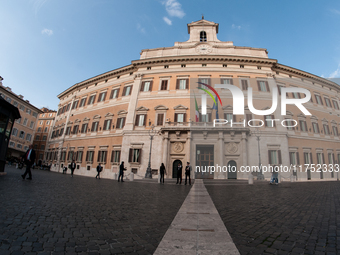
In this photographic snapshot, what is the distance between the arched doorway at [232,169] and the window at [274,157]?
3941 millimetres

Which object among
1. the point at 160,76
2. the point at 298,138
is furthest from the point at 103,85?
the point at 298,138

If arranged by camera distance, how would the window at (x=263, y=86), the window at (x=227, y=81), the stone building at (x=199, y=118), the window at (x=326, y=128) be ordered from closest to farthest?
the stone building at (x=199, y=118) → the window at (x=326, y=128) → the window at (x=263, y=86) → the window at (x=227, y=81)

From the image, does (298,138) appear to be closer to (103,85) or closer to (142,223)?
(142,223)

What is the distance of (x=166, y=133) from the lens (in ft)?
70.5

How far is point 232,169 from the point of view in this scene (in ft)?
66.2

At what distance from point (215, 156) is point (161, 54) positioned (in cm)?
1718

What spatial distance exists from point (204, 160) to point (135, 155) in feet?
28.0

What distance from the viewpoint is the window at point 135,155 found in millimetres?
22047

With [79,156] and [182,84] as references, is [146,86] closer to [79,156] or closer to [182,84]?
[182,84]

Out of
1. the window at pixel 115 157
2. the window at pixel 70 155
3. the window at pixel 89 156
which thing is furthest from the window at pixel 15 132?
the window at pixel 115 157

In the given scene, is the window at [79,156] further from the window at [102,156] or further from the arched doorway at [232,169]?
the arched doorway at [232,169]

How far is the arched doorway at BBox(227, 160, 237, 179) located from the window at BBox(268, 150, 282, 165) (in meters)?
3.94

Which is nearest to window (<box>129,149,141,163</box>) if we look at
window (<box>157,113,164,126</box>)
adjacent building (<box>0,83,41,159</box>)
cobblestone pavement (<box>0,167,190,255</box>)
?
window (<box>157,113,164,126</box>)

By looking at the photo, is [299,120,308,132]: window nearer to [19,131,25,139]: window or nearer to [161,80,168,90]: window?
[161,80,168,90]: window
